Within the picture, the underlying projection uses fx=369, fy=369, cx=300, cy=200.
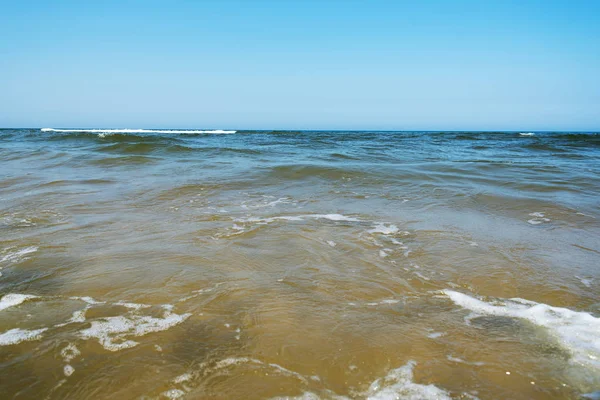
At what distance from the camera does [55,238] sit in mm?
3531

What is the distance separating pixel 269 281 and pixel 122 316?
37.9 inches

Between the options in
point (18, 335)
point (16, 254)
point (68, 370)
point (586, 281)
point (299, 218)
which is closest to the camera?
point (68, 370)

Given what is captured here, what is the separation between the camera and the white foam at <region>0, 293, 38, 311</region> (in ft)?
7.39

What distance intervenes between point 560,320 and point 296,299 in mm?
1566

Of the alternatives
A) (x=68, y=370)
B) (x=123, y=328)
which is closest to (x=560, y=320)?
(x=123, y=328)

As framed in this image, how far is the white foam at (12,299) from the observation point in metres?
2.25

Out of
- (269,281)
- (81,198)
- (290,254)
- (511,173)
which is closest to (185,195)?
(81,198)

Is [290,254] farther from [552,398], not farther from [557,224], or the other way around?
[557,224]

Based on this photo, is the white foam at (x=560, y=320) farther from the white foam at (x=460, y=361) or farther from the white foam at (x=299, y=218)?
the white foam at (x=299, y=218)

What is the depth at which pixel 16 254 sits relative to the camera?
3.09m

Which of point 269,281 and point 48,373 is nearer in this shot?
point 48,373

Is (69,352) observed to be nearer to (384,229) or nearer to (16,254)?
(16,254)

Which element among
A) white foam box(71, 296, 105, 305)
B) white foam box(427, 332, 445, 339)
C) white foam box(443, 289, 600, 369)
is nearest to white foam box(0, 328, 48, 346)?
white foam box(71, 296, 105, 305)

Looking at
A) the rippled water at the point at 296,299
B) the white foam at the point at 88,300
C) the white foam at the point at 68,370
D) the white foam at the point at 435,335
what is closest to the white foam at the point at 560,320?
the rippled water at the point at 296,299
